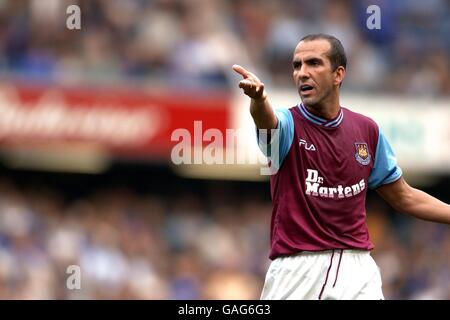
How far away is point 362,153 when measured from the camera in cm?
674

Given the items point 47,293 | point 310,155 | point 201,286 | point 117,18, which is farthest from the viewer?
point 117,18

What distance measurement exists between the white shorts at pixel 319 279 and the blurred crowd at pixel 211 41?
9353 millimetres

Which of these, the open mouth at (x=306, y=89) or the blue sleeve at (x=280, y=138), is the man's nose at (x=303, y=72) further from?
the blue sleeve at (x=280, y=138)

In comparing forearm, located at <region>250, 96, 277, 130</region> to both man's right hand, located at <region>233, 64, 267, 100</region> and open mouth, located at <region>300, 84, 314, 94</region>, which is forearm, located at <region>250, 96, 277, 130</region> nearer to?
man's right hand, located at <region>233, 64, 267, 100</region>

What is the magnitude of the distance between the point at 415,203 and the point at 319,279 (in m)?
0.98

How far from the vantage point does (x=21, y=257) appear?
46.7ft

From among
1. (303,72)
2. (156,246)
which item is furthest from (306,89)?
(156,246)

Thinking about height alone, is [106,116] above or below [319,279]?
above

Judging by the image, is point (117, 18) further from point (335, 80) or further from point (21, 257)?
point (335, 80)

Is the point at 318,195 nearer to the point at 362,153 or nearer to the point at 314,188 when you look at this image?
the point at 314,188

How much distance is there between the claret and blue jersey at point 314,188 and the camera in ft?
21.3

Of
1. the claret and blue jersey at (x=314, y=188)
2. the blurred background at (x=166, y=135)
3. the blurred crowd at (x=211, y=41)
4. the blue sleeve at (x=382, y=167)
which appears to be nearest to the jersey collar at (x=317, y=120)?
the claret and blue jersey at (x=314, y=188)
